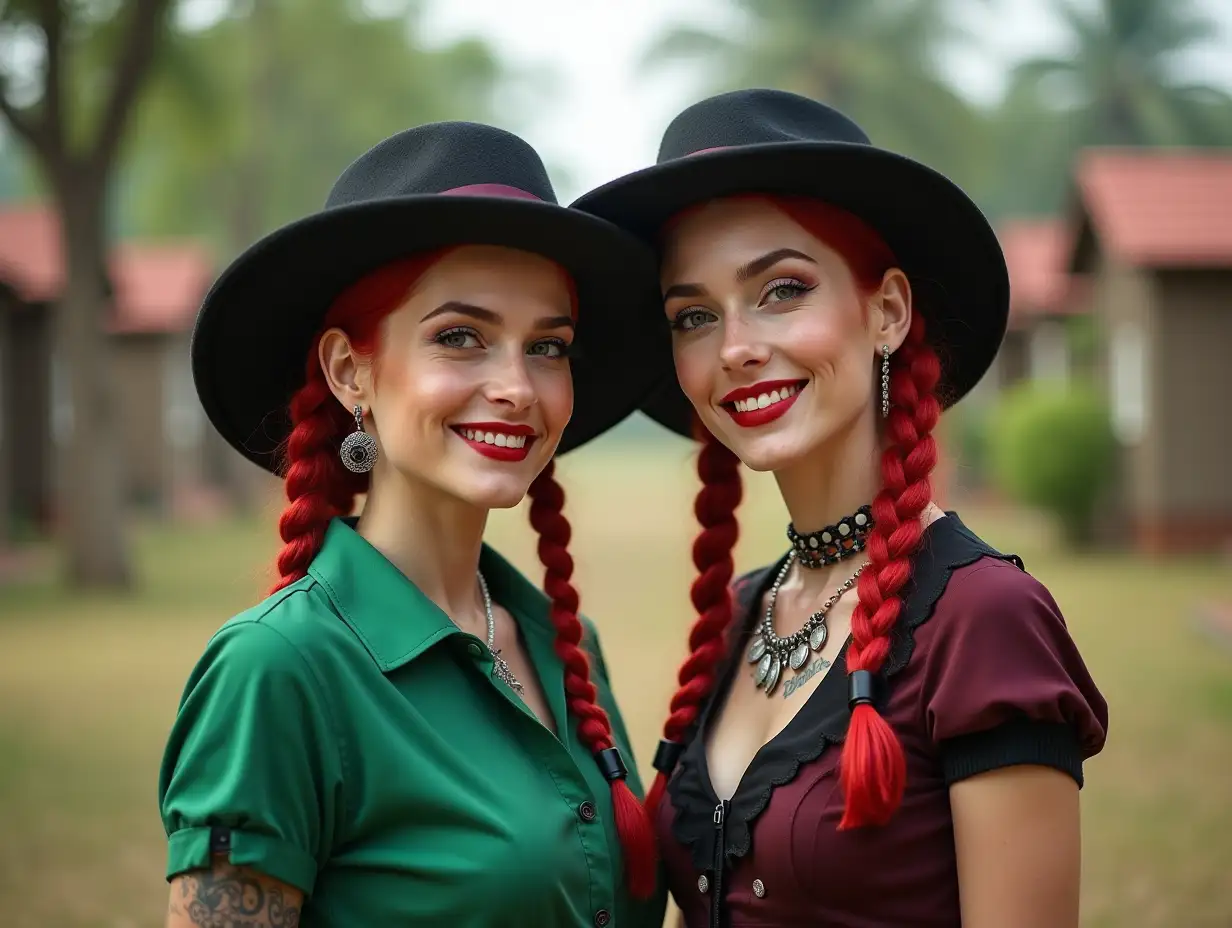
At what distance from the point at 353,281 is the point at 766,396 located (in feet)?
2.78

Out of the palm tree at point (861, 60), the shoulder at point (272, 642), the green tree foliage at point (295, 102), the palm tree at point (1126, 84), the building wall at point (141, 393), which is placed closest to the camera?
the shoulder at point (272, 642)

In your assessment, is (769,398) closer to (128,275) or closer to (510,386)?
(510,386)

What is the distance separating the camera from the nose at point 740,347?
9.06 ft

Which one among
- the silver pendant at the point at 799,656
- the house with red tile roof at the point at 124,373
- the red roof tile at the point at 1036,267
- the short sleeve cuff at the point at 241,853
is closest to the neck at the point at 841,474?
the silver pendant at the point at 799,656

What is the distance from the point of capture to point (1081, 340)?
2247 centimetres

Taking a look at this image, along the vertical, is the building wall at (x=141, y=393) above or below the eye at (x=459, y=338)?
above

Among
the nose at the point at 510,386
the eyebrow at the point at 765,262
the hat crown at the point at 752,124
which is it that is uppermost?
the hat crown at the point at 752,124

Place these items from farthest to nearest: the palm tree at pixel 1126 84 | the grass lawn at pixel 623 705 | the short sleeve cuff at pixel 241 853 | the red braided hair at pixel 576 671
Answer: the palm tree at pixel 1126 84
the grass lawn at pixel 623 705
the red braided hair at pixel 576 671
the short sleeve cuff at pixel 241 853

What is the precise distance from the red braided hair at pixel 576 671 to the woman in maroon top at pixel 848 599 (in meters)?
0.13

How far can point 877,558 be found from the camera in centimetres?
271

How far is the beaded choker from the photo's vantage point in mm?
2949

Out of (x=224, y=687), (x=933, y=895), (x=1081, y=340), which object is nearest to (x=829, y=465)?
(x=933, y=895)

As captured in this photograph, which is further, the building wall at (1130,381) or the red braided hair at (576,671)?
the building wall at (1130,381)

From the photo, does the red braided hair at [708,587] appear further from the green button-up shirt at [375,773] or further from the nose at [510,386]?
the nose at [510,386]
